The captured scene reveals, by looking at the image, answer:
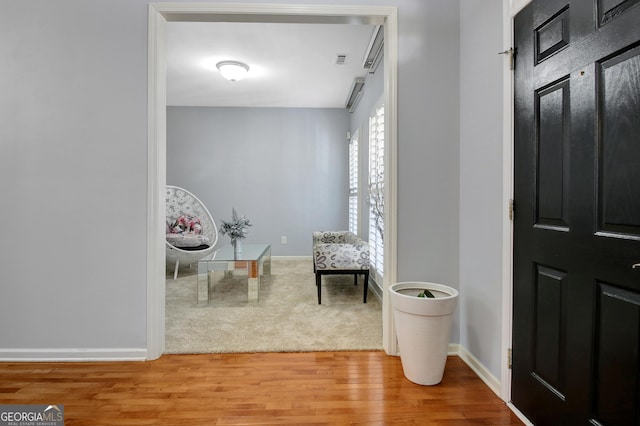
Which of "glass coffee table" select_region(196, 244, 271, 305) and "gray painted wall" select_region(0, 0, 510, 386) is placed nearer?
"gray painted wall" select_region(0, 0, 510, 386)

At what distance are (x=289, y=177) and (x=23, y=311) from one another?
4.18 metres

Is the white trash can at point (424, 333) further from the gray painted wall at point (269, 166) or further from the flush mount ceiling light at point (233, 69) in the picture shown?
the gray painted wall at point (269, 166)

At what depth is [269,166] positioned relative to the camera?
19.3ft

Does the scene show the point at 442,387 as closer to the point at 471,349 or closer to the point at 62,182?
the point at 471,349

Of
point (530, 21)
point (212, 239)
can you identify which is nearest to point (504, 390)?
point (530, 21)

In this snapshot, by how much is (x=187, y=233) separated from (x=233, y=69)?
228cm

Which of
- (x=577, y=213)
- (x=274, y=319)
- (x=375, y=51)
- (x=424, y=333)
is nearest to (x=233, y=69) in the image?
(x=375, y=51)

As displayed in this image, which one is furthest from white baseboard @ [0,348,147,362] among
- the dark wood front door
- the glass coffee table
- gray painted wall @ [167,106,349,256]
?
gray painted wall @ [167,106,349,256]

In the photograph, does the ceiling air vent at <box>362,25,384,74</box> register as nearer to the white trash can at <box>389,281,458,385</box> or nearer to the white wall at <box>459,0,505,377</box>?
the white wall at <box>459,0,505,377</box>

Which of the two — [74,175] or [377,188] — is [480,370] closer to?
[377,188]

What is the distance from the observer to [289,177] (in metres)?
5.89

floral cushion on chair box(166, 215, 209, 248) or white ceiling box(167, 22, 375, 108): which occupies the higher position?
white ceiling box(167, 22, 375, 108)

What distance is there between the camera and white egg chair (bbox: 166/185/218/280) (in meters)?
4.32

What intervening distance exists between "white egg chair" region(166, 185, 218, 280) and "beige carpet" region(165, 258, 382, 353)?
0.33 m
